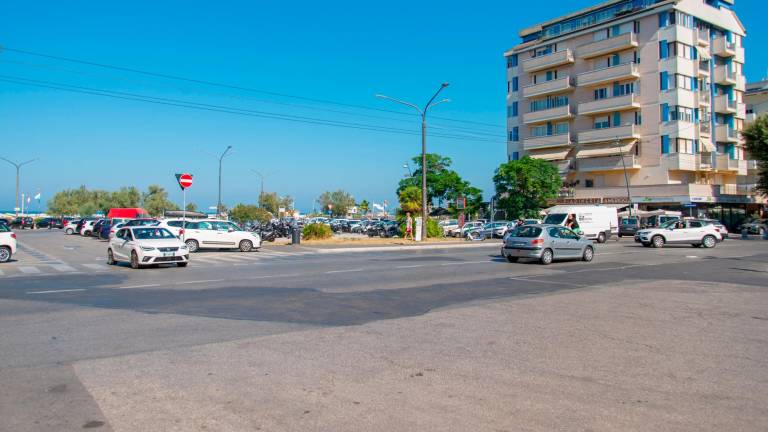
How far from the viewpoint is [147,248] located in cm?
1895

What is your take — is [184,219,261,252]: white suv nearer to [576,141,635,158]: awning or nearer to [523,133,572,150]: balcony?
[576,141,635,158]: awning

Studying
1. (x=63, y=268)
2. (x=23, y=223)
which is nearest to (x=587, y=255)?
(x=63, y=268)

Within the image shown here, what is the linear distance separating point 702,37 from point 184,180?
5540 cm

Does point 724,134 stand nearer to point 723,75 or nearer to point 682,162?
point 723,75

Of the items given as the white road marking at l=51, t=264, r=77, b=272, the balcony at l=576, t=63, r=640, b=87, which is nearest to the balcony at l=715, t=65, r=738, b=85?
the balcony at l=576, t=63, r=640, b=87

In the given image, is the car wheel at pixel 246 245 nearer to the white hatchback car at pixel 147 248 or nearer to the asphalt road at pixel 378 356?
the white hatchback car at pixel 147 248

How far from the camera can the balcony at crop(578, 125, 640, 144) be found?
5772cm

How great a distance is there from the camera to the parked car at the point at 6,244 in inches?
842

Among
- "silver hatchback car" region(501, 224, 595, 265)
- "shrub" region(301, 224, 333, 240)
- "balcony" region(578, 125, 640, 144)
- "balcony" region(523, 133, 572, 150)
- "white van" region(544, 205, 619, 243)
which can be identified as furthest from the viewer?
"balcony" region(523, 133, 572, 150)

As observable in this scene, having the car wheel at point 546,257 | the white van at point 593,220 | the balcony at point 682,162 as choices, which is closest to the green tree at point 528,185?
the balcony at point 682,162

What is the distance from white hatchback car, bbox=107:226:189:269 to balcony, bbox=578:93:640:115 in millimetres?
51203

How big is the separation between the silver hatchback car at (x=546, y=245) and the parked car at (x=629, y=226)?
27.0 metres

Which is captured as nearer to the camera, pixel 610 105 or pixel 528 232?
pixel 528 232

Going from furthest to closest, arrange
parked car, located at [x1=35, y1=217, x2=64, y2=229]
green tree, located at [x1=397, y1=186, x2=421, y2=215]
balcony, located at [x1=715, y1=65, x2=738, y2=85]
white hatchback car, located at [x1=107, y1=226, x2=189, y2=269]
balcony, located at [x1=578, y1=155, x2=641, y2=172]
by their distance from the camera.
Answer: parked car, located at [x1=35, y1=217, x2=64, y2=229]
balcony, located at [x1=715, y1=65, x2=738, y2=85]
balcony, located at [x1=578, y1=155, x2=641, y2=172]
green tree, located at [x1=397, y1=186, x2=421, y2=215]
white hatchback car, located at [x1=107, y1=226, x2=189, y2=269]
